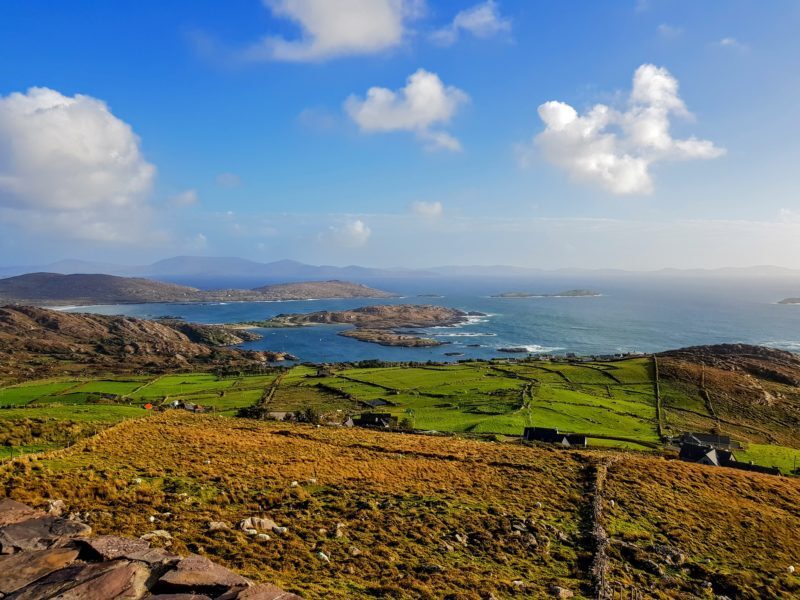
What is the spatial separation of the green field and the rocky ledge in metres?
29.8

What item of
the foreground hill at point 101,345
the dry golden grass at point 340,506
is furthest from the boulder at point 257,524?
the foreground hill at point 101,345

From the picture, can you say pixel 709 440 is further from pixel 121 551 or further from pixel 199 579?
pixel 121 551

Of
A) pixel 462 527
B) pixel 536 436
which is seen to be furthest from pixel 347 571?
pixel 536 436

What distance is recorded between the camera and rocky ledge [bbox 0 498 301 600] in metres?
10.9

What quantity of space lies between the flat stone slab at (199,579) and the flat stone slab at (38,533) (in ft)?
14.0

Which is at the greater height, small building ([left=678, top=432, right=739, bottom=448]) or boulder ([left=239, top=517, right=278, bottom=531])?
boulder ([left=239, top=517, right=278, bottom=531])

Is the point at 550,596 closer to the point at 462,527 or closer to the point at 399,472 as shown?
the point at 462,527

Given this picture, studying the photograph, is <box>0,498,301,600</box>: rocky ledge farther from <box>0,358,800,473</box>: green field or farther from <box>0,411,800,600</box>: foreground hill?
<box>0,358,800,473</box>: green field

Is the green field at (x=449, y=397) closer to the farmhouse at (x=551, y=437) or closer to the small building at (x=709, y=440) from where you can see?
the small building at (x=709, y=440)

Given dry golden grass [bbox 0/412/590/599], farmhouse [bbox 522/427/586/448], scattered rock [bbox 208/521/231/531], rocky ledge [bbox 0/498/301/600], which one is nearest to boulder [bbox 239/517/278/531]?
scattered rock [bbox 208/521/231/531]

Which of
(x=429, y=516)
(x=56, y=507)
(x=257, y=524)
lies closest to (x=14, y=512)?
(x=56, y=507)

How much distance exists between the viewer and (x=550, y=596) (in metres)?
15.8

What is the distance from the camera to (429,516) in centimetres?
2145

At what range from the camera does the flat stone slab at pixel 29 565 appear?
1118cm
